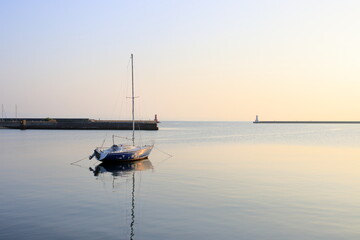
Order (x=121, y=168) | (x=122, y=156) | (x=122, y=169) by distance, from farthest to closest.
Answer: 1. (x=122, y=156)
2. (x=121, y=168)
3. (x=122, y=169)

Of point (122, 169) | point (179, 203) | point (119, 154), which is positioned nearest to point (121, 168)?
point (122, 169)

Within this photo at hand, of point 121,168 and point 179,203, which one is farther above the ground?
point 179,203

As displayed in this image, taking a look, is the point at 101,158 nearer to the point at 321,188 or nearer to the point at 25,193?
the point at 25,193

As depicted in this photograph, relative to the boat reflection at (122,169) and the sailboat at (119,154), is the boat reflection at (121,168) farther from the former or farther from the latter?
the sailboat at (119,154)

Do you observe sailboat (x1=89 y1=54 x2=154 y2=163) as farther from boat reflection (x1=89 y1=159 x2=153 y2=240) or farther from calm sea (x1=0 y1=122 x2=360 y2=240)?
calm sea (x1=0 y1=122 x2=360 y2=240)

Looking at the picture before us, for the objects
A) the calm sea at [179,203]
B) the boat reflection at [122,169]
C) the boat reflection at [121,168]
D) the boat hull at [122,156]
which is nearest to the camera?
the calm sea at [179,203]

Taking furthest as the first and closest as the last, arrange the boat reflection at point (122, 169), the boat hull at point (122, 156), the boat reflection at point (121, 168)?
the boat hull at point (122, 156), the boat reflection at point (121, 168), the boat reflection at point (122, 169)

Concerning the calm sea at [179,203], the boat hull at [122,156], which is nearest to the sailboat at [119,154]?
the boat hull at [122,156]

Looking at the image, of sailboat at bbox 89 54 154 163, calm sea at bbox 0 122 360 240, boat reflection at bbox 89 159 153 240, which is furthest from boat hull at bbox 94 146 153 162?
calm sea at bbox 0 122 360 240

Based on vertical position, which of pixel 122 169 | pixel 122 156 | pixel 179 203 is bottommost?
pixel 122 169

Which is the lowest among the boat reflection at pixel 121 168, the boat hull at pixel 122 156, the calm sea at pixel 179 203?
the boat reflection at pixel 121 168

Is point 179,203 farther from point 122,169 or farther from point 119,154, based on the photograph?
point 119,154

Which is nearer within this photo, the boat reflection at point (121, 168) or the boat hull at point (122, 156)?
the boat reflection at point (121, 168)

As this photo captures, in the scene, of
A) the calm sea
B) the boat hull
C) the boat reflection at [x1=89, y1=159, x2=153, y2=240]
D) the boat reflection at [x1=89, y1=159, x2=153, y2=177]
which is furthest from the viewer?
the boat hull
